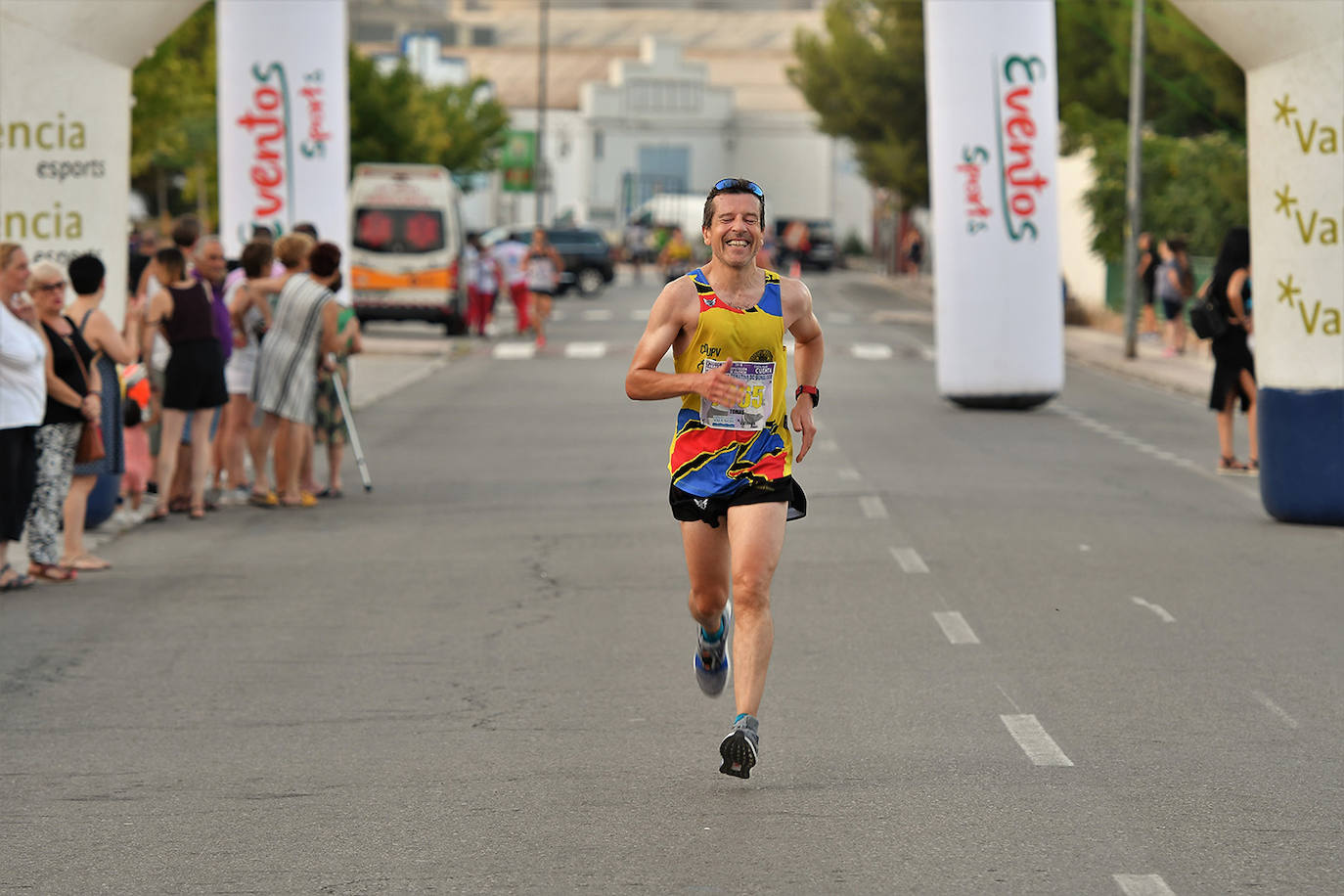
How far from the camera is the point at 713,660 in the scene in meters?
7.54

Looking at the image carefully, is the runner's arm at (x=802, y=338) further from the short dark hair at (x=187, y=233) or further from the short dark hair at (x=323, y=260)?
the short dark hair at (x=187, y=233)

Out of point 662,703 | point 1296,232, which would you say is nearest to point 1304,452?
point 1296,232

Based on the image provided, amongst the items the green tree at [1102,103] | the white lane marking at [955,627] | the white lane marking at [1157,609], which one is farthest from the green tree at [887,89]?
Result: the white lane marking at [955,627]

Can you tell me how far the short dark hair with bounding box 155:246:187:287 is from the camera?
45.5 ft

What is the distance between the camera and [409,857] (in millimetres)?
6090

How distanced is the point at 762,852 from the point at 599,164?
108 meters

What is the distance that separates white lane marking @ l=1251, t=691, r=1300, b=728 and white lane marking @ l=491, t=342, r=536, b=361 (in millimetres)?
25931

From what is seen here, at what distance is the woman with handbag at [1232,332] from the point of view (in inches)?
656

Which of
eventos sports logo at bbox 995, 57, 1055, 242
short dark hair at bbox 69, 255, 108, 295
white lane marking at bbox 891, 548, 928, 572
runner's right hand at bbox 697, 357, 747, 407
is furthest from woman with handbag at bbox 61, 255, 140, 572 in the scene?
eventos sports logo at bbox 995, 57, 1055, 242

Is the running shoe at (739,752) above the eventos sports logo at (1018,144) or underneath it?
underneath

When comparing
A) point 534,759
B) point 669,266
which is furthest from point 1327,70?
point 669,266

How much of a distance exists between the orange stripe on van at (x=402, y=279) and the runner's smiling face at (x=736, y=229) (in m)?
29.5

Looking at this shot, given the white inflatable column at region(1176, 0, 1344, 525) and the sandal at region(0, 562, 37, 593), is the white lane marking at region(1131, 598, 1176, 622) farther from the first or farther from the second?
the sandal at region(0, 562, 37, 593)

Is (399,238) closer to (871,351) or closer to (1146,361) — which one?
(871,351)
